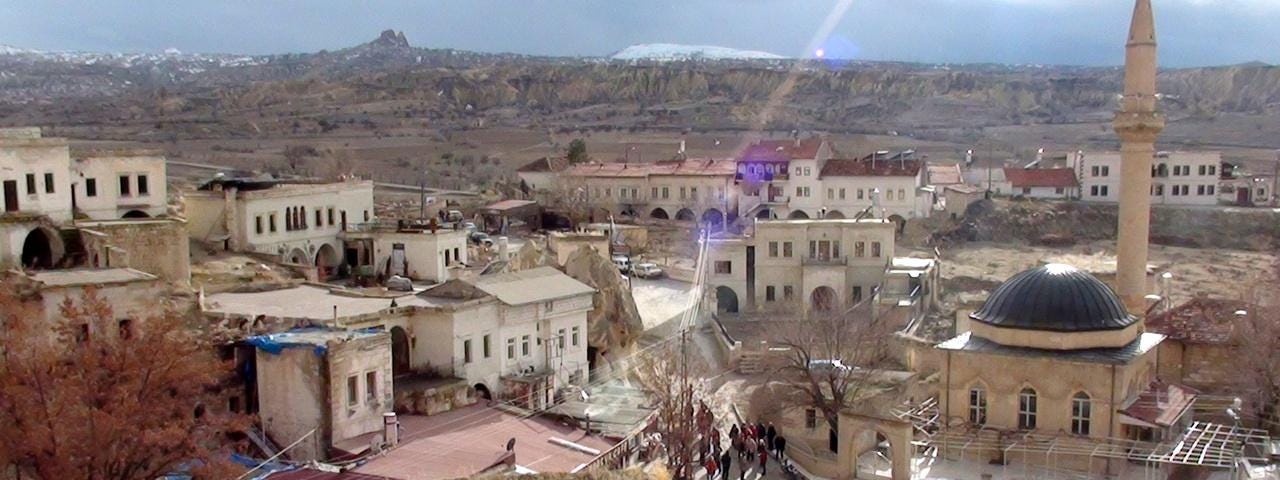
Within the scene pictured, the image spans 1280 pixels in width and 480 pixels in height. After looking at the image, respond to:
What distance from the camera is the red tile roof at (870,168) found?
57062 millimetres

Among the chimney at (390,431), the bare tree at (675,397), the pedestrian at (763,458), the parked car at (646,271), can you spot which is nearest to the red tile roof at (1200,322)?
the pedestrian at (763,458)

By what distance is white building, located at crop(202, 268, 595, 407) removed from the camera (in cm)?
2547

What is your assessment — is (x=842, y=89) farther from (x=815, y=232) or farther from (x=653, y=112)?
(x=815, y=232)

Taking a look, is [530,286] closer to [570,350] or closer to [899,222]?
[570,350]

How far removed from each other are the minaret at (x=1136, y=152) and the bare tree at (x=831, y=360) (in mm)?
6322

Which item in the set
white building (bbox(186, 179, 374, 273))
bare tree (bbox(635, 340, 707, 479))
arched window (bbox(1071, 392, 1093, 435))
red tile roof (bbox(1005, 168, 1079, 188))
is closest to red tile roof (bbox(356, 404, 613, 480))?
bare tree (bbox(635, 340, 707, 479))

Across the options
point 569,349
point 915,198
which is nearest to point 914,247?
point 915,198

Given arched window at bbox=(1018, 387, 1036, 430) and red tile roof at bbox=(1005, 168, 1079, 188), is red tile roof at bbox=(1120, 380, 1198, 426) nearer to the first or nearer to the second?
arched window at bbox=(1018, 387, 1036, 430)

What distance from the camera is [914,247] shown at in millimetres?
54031

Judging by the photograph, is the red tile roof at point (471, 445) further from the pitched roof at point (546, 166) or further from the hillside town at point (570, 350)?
the pitched roof at point (546, 166)

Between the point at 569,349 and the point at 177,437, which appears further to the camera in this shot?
the point at 569,349

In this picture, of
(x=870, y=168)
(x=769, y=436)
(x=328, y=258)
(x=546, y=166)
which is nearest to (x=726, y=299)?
(x=328, y=258)

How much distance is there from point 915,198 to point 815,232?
17.4 metres

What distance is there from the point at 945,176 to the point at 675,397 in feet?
144
